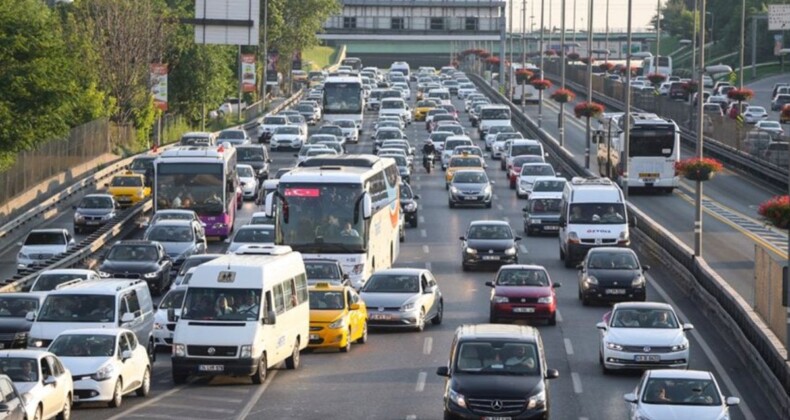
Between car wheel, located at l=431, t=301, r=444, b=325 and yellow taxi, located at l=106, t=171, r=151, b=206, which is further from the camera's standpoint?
yellow taxi, located at l=106, t=171, r=151, b=206

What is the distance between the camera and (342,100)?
109 m

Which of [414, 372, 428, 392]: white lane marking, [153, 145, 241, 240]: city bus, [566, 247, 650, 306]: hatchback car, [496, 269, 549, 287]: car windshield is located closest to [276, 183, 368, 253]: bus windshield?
[496, 269, 549, 287]: car windshield

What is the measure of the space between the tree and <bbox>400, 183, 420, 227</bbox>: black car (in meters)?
13.4

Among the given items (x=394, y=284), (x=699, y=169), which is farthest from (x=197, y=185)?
(x=394, y=284)

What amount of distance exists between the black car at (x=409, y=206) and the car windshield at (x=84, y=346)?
32148 mm

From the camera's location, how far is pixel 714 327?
1602 inches

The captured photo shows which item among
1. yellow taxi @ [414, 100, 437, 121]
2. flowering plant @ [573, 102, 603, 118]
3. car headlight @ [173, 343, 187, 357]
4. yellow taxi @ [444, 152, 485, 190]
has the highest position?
flowering plant @ [573, 102, 603, 118]

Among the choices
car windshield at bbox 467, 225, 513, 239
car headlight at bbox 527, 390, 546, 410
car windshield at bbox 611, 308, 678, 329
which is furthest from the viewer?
car windshield at bbox 467, 225, 513, 239

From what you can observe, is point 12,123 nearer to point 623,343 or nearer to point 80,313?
point 80,313

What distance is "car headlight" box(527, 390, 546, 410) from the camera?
27.2 meters

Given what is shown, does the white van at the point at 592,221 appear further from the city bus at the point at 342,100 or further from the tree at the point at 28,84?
the city bus at the point at 342,100

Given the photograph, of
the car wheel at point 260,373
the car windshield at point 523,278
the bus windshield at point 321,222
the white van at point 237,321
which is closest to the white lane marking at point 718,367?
the car windshield at point 523,278

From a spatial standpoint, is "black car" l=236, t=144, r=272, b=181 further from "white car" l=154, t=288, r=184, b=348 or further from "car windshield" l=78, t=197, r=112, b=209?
"white car" l=154, t=288, r=184, b=348

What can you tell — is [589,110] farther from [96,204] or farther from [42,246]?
[42,246]
